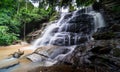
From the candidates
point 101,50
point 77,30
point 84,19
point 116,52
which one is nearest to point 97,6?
point 84,19

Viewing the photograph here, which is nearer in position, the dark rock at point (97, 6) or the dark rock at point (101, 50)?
the dark rock at point (101, 50)

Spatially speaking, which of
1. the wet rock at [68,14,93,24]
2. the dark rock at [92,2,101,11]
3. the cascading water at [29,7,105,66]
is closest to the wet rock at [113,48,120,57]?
the cascading water at [29,7,105,66]

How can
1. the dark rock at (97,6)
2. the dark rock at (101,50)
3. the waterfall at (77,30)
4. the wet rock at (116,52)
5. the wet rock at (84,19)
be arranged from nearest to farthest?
the wet rock at (116,52) < the dark rock at (101,50) < the waterfall at (77,30) < the wet rock at (84,19) < the dark rock at (97,6)

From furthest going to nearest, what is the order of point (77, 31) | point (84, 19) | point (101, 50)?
point (84, 19)
point (77, 31)
point (101, 50)

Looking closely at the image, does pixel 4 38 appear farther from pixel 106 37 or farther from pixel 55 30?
pixel 106 37

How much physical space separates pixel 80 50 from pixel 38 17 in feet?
40.9

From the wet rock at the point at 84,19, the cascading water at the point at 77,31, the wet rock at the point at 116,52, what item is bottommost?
the wet rock at the point at 116,52

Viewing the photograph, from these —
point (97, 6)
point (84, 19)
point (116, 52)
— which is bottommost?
point (116, 52)

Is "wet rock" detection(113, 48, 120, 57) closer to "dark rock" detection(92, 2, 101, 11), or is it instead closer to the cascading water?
the cascading water

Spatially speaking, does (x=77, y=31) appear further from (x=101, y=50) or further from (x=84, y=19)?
(x=101, y=50)

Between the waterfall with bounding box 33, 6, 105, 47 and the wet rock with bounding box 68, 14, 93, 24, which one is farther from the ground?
the wet rock with bounding box 68, 14, 93, 24

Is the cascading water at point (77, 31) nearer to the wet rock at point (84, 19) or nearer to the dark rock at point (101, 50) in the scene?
the wet rock at point (84, 19)

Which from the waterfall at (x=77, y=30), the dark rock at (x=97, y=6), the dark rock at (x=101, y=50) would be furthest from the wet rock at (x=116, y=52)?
the dark rock at (x=97, y=6)

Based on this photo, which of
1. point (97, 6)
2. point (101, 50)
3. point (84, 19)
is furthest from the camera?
point (97, 6)
